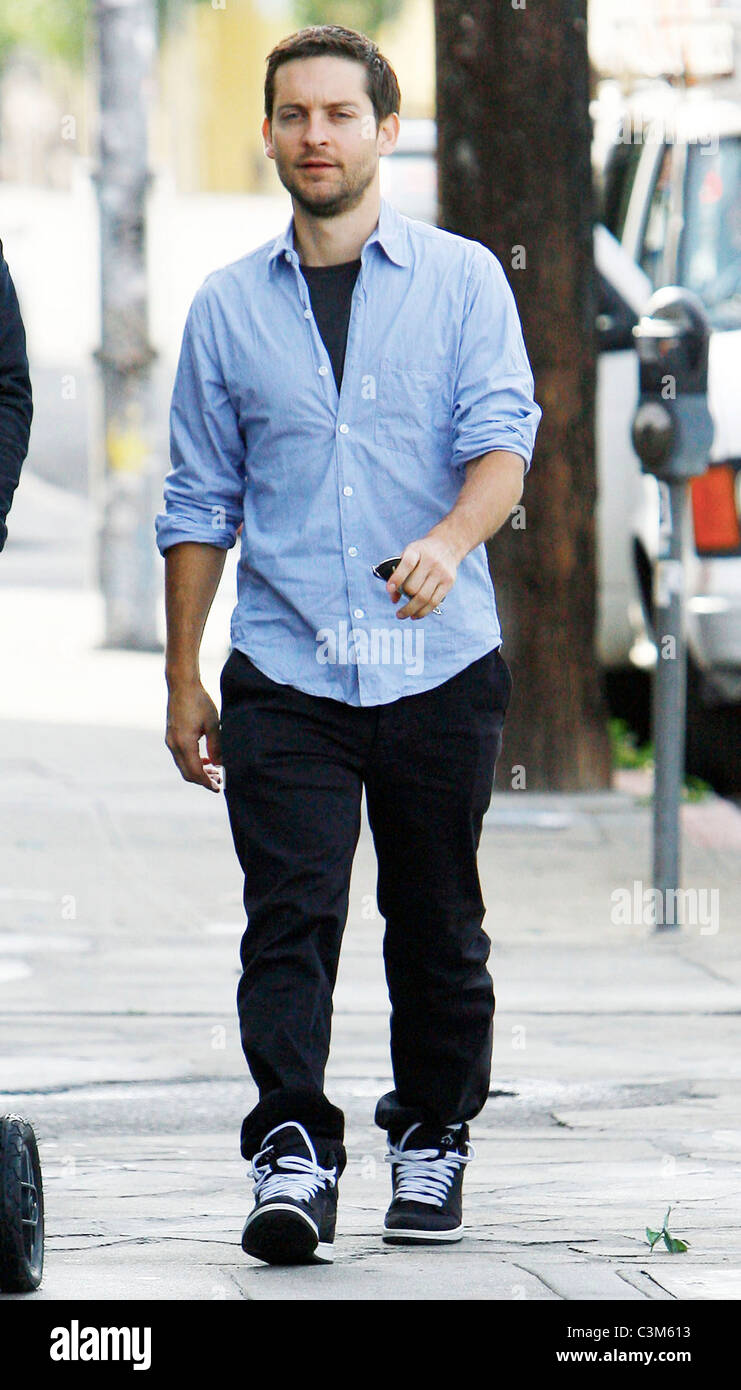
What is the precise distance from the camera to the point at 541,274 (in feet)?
31.8

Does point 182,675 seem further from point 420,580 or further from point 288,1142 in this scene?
point 288,1142

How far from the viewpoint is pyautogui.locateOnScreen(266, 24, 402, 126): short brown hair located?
171 inches

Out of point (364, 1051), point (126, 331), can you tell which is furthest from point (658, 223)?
point (364, 1051)

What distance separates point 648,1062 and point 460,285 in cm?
230

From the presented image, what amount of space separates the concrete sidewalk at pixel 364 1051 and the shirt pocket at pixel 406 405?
1292mm

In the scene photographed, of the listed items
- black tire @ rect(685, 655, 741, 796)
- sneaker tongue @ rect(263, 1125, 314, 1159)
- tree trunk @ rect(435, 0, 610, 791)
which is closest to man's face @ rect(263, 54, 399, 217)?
sneaker tongue @ rect(263, 1125, 314, 1159)

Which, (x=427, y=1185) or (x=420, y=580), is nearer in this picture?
(x=420, y=580)

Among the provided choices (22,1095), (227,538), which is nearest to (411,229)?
(227,538)

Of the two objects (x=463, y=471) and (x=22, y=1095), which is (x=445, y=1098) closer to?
(x=463, y=471)

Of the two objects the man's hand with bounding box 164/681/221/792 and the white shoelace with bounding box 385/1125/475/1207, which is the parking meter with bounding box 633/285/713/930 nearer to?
the white shoelace with bounding box 385/1125/475/1207

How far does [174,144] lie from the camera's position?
60.7 m

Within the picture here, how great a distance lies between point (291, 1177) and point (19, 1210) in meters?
0.49

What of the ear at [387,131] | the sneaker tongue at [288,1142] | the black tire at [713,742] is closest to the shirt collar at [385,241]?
the ear at [387,131]

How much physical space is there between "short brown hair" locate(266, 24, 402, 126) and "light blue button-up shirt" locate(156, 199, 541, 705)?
0.20 meters
